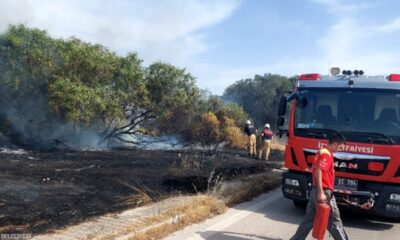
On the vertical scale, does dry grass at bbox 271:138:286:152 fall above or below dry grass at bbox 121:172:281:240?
above

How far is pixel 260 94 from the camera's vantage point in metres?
50.1

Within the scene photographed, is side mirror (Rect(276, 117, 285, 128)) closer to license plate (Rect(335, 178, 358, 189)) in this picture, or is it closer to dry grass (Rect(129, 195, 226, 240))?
license plate (Rect(335, 178, 358, 189))

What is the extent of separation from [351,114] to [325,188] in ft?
7.52

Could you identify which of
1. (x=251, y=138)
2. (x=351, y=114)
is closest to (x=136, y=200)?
(x=351, y=114)

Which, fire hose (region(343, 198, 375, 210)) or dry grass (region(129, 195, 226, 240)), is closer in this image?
dry grass (region(129, 195, 226, 240))

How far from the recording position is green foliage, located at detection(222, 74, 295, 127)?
1788 inches

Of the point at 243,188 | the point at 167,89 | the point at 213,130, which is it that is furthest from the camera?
the point at 213,130

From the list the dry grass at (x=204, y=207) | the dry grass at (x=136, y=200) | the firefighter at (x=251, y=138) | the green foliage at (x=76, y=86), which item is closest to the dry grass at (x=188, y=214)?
the dry grass at (x=204, y=207)

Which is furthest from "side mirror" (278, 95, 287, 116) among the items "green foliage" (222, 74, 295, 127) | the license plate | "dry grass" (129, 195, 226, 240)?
"green foliage" (222, 74, 295, 127)

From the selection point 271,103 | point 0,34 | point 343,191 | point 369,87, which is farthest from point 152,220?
point 271,103

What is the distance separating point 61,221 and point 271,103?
42585 millimetres

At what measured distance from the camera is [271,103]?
47.4m

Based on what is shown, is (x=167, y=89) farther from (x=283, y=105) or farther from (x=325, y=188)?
(x=325, y=188)

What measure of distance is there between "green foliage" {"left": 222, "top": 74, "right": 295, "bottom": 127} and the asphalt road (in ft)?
116
